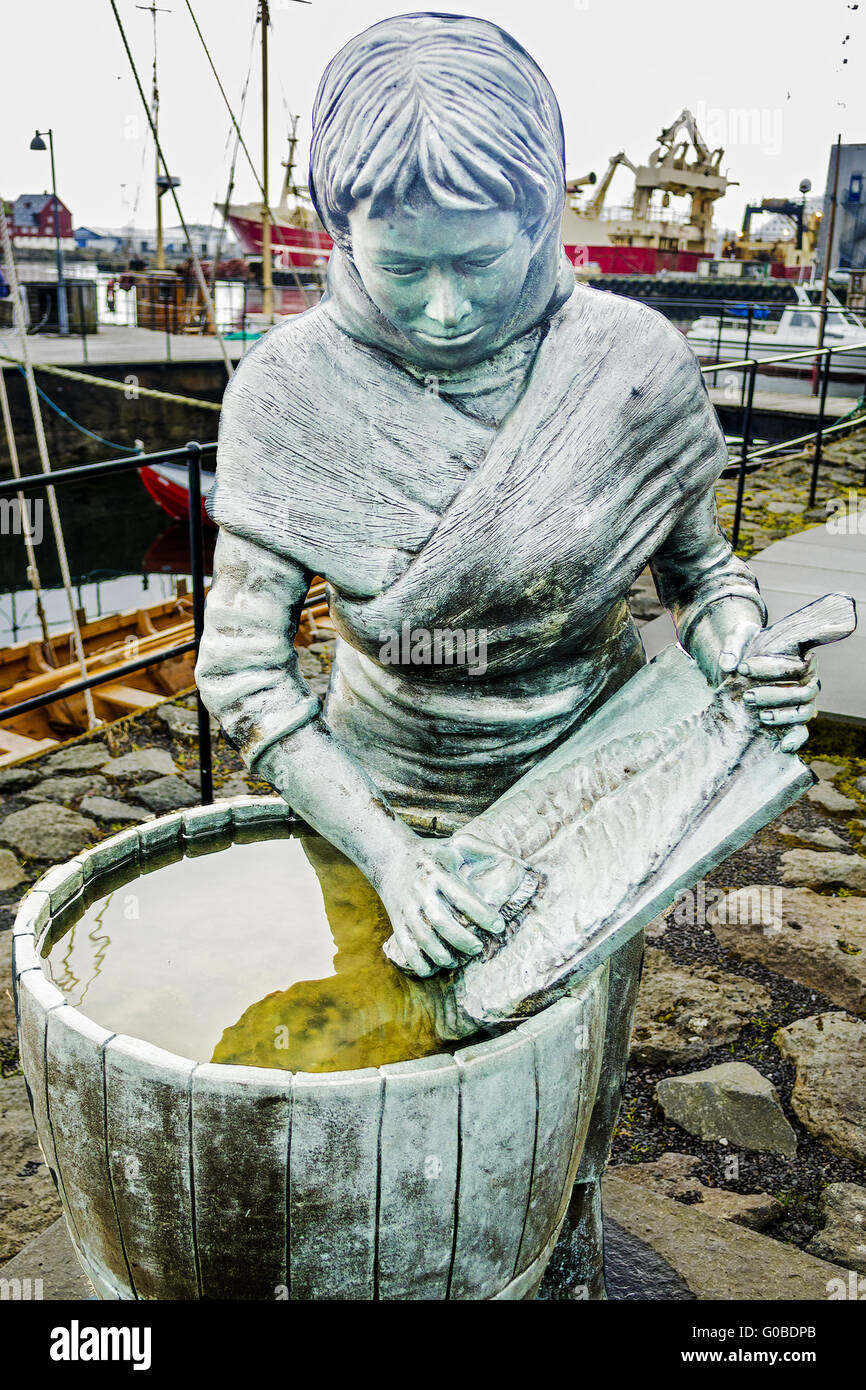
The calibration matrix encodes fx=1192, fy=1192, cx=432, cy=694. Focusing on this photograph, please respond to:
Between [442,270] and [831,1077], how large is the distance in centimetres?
215

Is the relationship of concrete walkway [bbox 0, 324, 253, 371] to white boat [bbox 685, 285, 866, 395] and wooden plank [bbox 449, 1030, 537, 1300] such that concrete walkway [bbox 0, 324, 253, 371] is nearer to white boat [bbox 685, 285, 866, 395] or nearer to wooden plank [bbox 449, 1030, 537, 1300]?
white boat [bbox 685, 285, 866, 395]

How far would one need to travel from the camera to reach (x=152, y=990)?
1510 mm

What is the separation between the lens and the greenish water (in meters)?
1.42

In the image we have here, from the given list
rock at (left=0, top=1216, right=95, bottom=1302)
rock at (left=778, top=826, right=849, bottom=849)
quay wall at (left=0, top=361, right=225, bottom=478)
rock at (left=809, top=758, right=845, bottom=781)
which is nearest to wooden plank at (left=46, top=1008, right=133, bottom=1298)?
rock at (left=0, top=1216, right=95, bottom=1302)

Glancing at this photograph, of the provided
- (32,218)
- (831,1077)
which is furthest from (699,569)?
(32,218)

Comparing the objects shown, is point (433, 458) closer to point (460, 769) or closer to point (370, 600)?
point (370, 600)

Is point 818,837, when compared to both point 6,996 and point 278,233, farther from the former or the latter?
point 278,233

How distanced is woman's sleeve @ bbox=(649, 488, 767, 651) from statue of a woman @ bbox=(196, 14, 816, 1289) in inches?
2.1

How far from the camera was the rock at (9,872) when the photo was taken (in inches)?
135

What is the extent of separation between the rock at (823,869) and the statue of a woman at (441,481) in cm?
218

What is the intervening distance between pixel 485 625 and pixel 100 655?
5.32 metres

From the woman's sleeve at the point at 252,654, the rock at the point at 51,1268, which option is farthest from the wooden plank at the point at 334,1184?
the rock at the point at 51,1268

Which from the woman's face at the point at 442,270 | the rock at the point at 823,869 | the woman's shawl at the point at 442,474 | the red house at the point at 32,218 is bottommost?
the rock at the point at 823,869

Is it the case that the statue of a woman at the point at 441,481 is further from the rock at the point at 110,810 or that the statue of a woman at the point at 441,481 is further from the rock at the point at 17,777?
the rock at the point at 17,777
